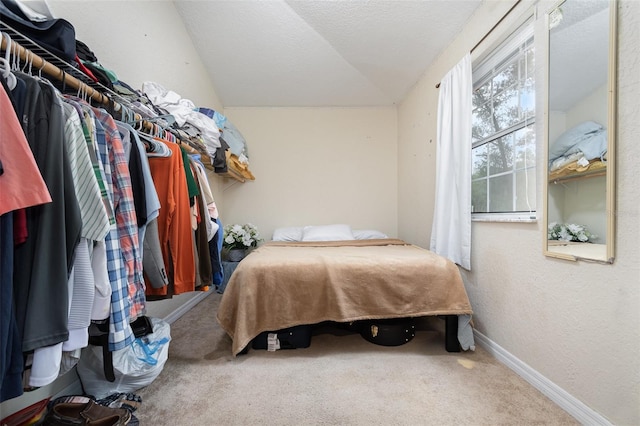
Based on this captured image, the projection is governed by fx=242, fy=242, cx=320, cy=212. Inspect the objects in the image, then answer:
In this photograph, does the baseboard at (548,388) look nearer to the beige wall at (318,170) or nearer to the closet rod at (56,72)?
the beige wall at (318,170)

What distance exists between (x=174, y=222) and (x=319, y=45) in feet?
7.34

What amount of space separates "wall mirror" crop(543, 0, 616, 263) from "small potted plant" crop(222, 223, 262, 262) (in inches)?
103

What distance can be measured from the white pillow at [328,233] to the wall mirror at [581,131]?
6.07 ft

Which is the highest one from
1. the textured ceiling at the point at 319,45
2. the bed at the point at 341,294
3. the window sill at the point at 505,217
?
the textured ceiling at the point at 319,45

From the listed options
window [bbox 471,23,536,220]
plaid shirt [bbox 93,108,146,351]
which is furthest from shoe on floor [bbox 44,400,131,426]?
window [bbox 471,23,536,220]

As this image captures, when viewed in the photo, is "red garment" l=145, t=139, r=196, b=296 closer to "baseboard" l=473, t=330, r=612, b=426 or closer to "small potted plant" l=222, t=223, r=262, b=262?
"small potted plant" l=222, t=223, r=262, b=262

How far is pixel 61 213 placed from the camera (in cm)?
61

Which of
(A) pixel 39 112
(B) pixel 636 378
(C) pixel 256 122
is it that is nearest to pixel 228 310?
(A) pixel 39 112

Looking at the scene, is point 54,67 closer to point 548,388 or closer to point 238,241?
point 238,241

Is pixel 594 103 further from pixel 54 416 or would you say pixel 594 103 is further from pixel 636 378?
pixel 54 416

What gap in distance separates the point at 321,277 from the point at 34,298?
1.26m

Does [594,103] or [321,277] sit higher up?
[594,103]

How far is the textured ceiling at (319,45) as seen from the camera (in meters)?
1.96

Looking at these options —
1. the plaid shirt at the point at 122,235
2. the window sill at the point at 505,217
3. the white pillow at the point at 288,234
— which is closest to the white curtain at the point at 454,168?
the window sill at the point at 505,217
